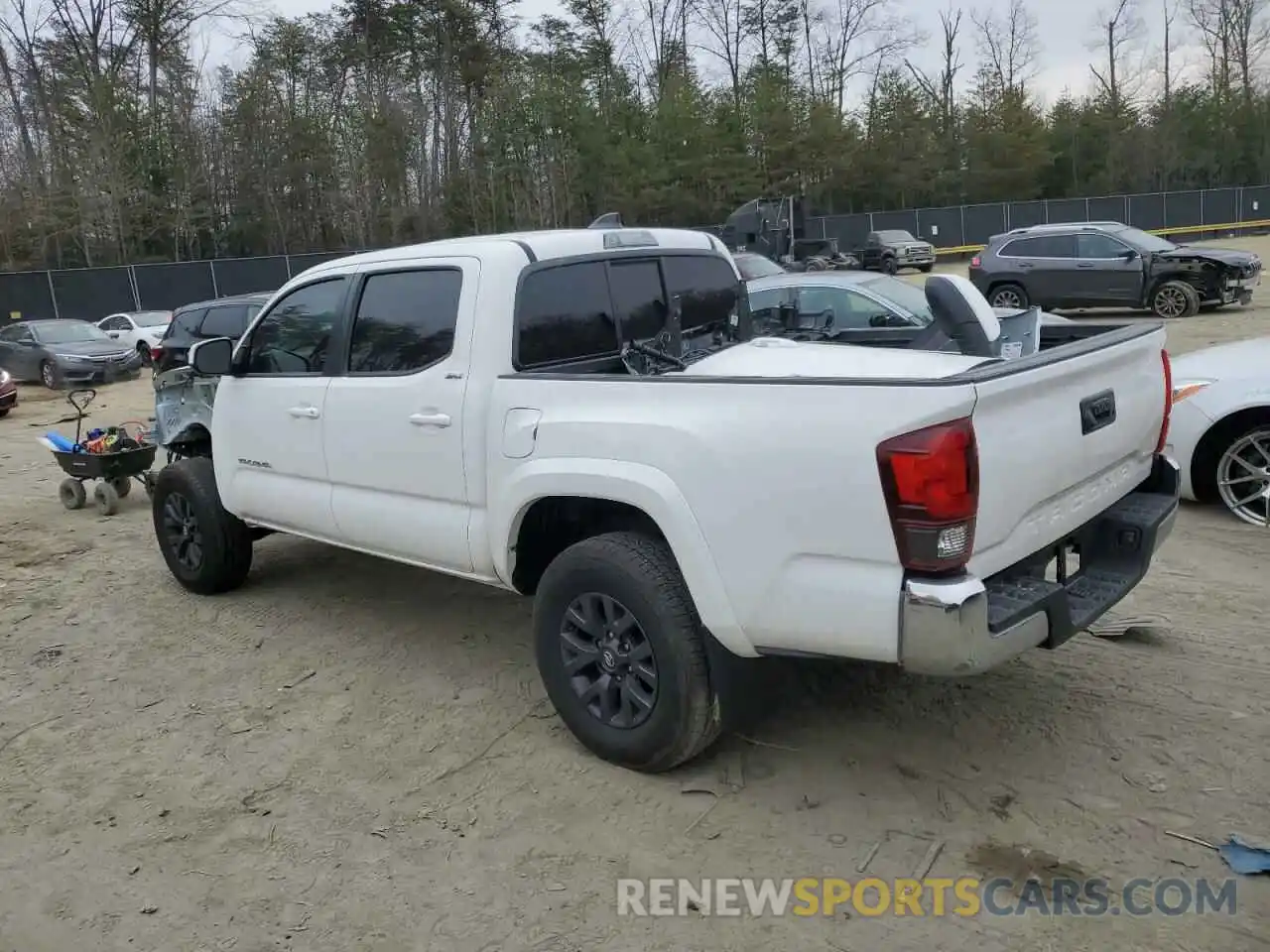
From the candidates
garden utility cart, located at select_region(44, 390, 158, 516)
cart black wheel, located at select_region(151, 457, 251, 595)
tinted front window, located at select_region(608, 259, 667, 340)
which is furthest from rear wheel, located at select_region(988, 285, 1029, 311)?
cart black wheel, located at select_region(151, 457, 251, 595)

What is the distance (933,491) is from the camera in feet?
9.45

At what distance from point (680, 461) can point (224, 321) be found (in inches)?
553

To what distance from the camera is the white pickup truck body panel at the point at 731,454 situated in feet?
9.88

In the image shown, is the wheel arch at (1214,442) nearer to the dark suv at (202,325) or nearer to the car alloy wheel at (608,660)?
the car alloy wheel at (608,660)

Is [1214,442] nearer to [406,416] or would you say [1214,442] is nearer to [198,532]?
[406,416]

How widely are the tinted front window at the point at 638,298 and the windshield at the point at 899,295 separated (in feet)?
20.5

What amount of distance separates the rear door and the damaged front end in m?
15.3

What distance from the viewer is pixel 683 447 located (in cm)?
336

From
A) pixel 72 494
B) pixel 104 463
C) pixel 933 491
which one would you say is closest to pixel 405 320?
pixel 933 491

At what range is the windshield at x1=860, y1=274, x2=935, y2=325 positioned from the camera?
412 inches

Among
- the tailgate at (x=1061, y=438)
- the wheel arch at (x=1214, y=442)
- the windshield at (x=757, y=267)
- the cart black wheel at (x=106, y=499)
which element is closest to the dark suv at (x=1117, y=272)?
the windshield at (x=757, y=267)

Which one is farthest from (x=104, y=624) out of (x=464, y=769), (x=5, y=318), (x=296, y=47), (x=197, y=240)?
(x=296, y=47)

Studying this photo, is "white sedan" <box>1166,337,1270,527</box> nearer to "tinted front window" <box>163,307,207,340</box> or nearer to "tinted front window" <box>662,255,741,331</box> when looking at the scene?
"tinted front window" <box>662,255,741,331</box>

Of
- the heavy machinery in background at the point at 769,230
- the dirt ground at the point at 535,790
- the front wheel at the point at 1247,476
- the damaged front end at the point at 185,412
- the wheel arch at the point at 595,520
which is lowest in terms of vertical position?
the dirt ground at the point at 535,790
